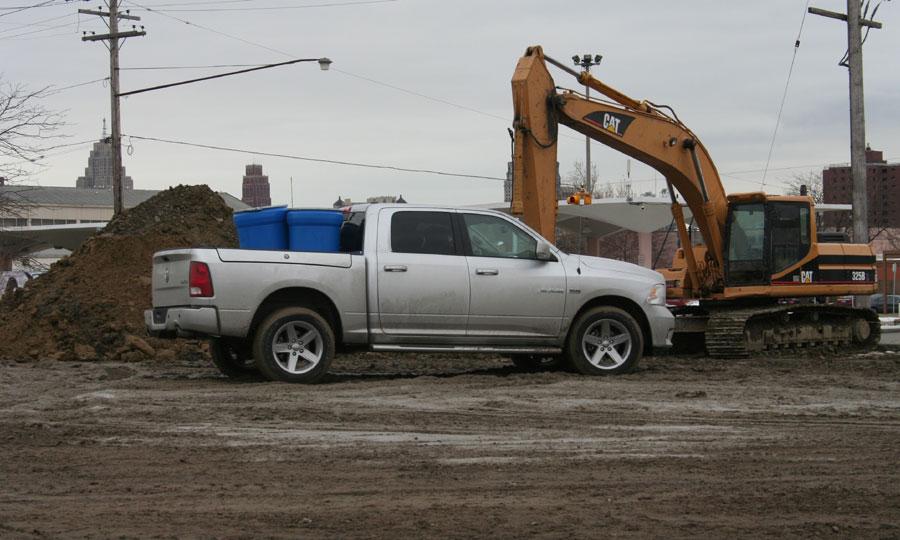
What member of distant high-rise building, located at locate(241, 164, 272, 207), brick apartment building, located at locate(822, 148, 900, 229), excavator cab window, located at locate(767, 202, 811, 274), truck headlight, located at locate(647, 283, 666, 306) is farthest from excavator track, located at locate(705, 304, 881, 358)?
distant high-rise building, located at locate(241, 164, 272, 207)

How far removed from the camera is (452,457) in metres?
7.89

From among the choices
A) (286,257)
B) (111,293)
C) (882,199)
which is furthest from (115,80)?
(882,199)

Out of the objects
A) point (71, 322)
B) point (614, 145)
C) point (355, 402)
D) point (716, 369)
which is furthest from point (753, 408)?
point (71, 322)

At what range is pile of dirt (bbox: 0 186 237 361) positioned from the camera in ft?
53.6

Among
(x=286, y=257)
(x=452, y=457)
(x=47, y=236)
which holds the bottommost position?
(x=452, y=457)

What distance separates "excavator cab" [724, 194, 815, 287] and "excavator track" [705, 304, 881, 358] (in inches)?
21.8

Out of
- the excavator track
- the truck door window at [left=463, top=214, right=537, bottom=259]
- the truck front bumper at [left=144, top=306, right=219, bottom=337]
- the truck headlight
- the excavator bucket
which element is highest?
the excavator bucket

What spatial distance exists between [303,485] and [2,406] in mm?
4903

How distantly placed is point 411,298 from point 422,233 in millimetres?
777

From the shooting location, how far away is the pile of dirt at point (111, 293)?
16344 millimetres

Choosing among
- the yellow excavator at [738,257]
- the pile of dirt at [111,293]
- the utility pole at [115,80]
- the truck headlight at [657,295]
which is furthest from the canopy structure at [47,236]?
the truck headlight at [657,295]

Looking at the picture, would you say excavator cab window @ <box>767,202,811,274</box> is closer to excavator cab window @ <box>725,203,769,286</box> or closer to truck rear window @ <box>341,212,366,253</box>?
excavator cab window @ <box>725,203,769,286</box>

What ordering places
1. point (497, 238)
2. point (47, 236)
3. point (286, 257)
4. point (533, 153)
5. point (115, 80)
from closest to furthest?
point (286, 257) → point (497, 238) → point (533, 153) → point (115, 80) → point (47, 236)

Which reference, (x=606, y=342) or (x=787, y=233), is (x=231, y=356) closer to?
(x=606, y=342)
